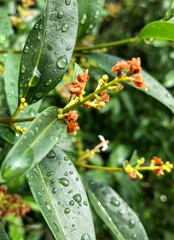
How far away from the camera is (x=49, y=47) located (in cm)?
79

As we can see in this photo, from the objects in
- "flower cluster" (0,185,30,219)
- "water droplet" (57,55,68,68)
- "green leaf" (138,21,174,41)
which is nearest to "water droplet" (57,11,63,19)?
"water droplet" (57,55,68,68)

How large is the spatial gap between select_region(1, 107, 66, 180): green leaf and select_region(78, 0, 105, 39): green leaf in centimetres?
76

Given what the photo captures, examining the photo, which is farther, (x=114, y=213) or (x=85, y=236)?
(x=114, y=213)

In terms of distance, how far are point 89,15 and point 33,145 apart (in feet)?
3.03

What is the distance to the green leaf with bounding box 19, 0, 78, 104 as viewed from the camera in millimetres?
775

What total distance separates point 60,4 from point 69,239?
68 cm

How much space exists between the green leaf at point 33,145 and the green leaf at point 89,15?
2.50 ft

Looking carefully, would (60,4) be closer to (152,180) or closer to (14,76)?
(14,76)

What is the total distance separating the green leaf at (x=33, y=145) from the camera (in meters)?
0.53

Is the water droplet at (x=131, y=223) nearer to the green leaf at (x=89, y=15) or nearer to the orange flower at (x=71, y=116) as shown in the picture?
the orange flower at (x=71, y=116)

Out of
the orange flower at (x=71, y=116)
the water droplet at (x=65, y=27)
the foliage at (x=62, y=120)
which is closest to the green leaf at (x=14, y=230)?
the foliage at (x=62, y=120)

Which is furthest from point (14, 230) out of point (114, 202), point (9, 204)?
point (114, 202)

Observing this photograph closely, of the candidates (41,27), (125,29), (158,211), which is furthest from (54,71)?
(125,29)

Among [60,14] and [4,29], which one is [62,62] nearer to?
[60,14]
